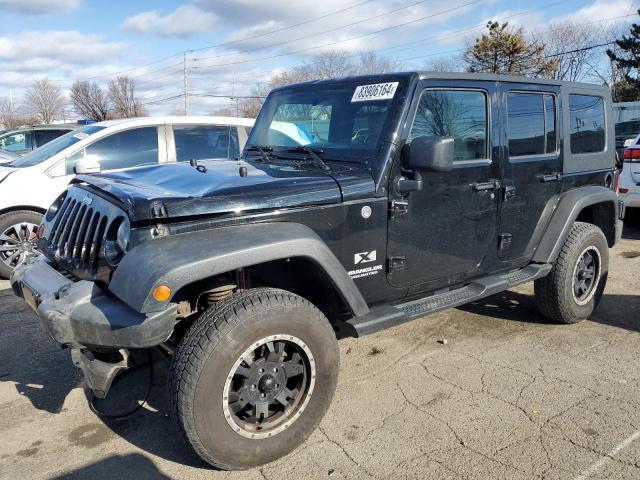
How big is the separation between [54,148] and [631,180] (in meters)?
8.22

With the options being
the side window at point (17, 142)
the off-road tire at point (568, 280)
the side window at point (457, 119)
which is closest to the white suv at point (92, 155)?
the side window at point (457, 119)

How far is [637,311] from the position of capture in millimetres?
4898

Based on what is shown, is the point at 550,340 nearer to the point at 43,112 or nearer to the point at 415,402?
the point at 415,402

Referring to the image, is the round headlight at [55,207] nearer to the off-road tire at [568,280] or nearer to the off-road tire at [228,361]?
the off-road tire at [228,361]

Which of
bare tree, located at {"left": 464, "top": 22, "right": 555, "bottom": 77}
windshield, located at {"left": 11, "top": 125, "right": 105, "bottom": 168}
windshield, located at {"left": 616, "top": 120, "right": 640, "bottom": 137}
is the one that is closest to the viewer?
windshield, located at {"left": 11, "top": 125, "right": 105, "bottom": 168}

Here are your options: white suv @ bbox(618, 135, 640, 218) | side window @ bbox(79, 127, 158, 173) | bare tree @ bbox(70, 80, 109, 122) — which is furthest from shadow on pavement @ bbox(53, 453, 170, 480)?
bare tree @ bbox(70, 80, 109, 122)

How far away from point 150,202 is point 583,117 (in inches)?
147

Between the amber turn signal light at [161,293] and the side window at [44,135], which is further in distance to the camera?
the side window at [44,135]

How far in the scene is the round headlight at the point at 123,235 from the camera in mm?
2475

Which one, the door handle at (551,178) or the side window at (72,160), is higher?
the side window at (72,160)

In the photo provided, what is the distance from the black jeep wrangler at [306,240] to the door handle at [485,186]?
0.05 feet

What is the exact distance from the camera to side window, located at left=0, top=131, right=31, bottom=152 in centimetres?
1116

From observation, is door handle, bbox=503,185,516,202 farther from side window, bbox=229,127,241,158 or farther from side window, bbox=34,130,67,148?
side window, bbox=34,130,67,148

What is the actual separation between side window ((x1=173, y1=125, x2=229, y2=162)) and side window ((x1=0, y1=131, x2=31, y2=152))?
6393 mm
